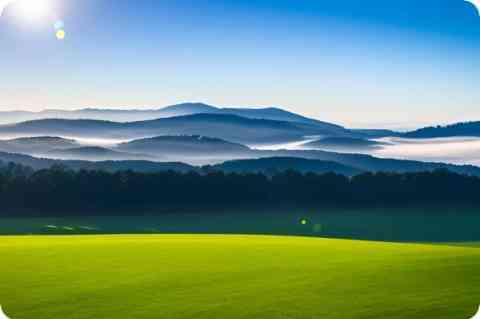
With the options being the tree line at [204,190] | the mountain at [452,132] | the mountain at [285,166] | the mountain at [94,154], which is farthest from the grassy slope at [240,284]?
the mountain at [285,166]

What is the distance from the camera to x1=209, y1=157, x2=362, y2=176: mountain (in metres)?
48.2

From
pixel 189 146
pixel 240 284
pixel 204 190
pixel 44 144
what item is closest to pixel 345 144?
pixel 189 146

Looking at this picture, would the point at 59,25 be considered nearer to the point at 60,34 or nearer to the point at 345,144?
the point at 60,34

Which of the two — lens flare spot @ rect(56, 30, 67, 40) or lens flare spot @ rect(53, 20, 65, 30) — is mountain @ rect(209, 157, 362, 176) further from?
lens flare spot @ rect(53, 20, 65, 30)

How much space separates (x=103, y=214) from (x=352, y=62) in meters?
36.6

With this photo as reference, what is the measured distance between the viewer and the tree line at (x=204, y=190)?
4381 centimetres

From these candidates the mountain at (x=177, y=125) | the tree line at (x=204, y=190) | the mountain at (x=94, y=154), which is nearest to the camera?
the mountain at (x=177, y=125)

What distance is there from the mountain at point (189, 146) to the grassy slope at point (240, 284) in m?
11.7

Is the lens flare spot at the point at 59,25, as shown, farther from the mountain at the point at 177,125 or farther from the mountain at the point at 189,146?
the mountain at the point at 189,146

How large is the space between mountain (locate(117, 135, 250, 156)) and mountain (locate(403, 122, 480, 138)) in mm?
9001

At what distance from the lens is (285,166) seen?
49688 mm

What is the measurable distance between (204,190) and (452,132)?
33796 mm

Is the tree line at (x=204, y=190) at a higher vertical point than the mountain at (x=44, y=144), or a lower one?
lower

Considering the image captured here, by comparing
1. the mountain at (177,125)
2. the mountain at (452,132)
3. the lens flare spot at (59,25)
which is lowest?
the mountain at (452,132)
